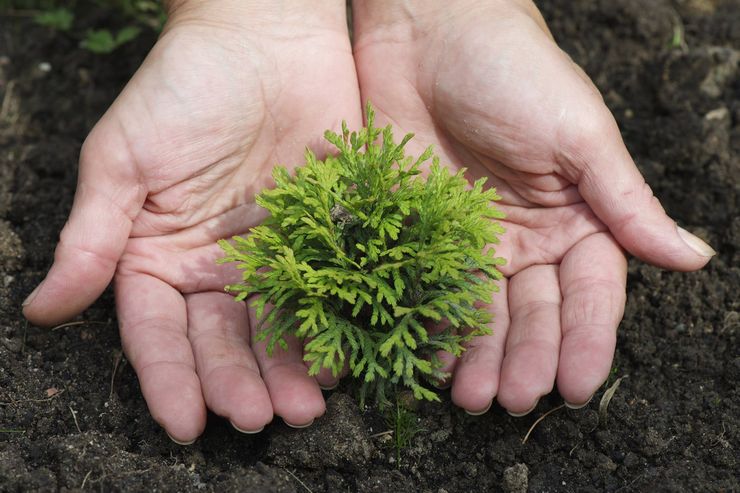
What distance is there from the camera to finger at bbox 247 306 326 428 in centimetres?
379

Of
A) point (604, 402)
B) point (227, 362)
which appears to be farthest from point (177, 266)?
point (604, 402)

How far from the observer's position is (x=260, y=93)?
4648mm

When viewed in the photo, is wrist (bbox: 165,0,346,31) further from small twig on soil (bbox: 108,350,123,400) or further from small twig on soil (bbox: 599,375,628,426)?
small twig on soil (bbox: 599,375,628,426)

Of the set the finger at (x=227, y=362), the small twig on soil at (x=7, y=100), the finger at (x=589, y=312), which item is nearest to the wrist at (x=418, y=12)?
the finger at (x=589, y=312)

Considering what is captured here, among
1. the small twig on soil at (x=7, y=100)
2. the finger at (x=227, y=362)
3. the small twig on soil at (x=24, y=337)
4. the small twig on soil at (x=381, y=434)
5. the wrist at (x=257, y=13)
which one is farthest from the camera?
the small twig on soil at (x=7, y=100)

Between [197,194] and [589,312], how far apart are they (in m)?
2.22

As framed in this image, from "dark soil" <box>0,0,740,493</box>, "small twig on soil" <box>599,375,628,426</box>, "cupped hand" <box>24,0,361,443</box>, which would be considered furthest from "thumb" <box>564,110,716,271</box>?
"cupped hand" <box>24,0,361,443</box>

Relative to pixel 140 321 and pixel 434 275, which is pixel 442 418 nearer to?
pixel 434 275

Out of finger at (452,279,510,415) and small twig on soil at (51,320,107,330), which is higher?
finger at (452,279,510,415)

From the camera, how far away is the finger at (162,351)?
148 inches

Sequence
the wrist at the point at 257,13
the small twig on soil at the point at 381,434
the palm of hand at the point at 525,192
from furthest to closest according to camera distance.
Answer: the wrist at the point at 257,13, the small twig on soil at the point at 381,434, the palm of hand at the point at 525,192

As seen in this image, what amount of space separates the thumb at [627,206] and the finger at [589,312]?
0.45ft

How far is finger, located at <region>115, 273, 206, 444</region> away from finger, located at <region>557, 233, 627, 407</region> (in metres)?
1.77

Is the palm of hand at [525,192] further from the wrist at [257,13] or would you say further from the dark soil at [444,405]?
the wrist at [257,13]
